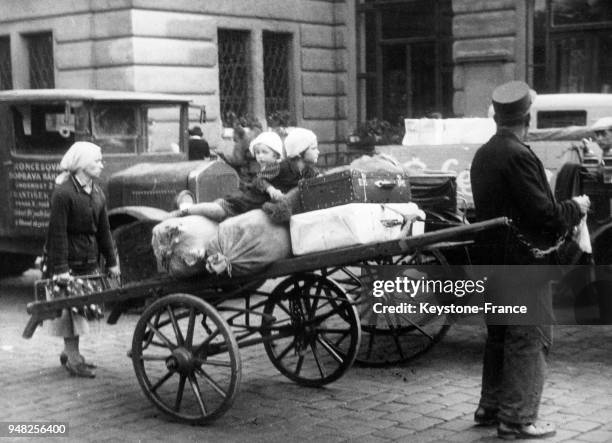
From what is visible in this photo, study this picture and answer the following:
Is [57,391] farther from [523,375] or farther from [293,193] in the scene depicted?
[523,375]

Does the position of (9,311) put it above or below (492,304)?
below

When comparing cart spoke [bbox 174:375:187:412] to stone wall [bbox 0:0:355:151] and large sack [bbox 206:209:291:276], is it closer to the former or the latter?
large sack [bbox 206:209:291:276]

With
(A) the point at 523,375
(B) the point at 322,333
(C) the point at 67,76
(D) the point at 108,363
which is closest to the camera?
(A) the point at 523,375

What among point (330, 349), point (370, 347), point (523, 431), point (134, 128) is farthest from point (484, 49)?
point (523, 431)

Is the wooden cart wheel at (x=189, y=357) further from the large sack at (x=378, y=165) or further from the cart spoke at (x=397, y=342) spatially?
the cart spoke at (x=397, y=342)

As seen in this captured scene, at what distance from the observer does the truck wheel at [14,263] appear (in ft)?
38.7

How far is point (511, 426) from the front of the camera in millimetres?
5680

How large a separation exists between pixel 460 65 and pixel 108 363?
13289mm

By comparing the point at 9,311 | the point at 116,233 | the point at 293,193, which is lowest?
the point at 9,311

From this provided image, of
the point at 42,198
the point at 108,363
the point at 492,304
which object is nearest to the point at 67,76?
the point at 42,198

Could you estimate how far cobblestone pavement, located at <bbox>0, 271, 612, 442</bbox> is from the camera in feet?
19.6

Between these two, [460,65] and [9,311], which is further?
[460,65]

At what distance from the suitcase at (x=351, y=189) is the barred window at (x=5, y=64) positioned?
15315mm

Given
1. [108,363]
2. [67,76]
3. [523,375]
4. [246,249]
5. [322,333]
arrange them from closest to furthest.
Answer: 1. [523,375]
2. [246,249]
3. [322,333]
4. [108,363]
5. [67,76]
